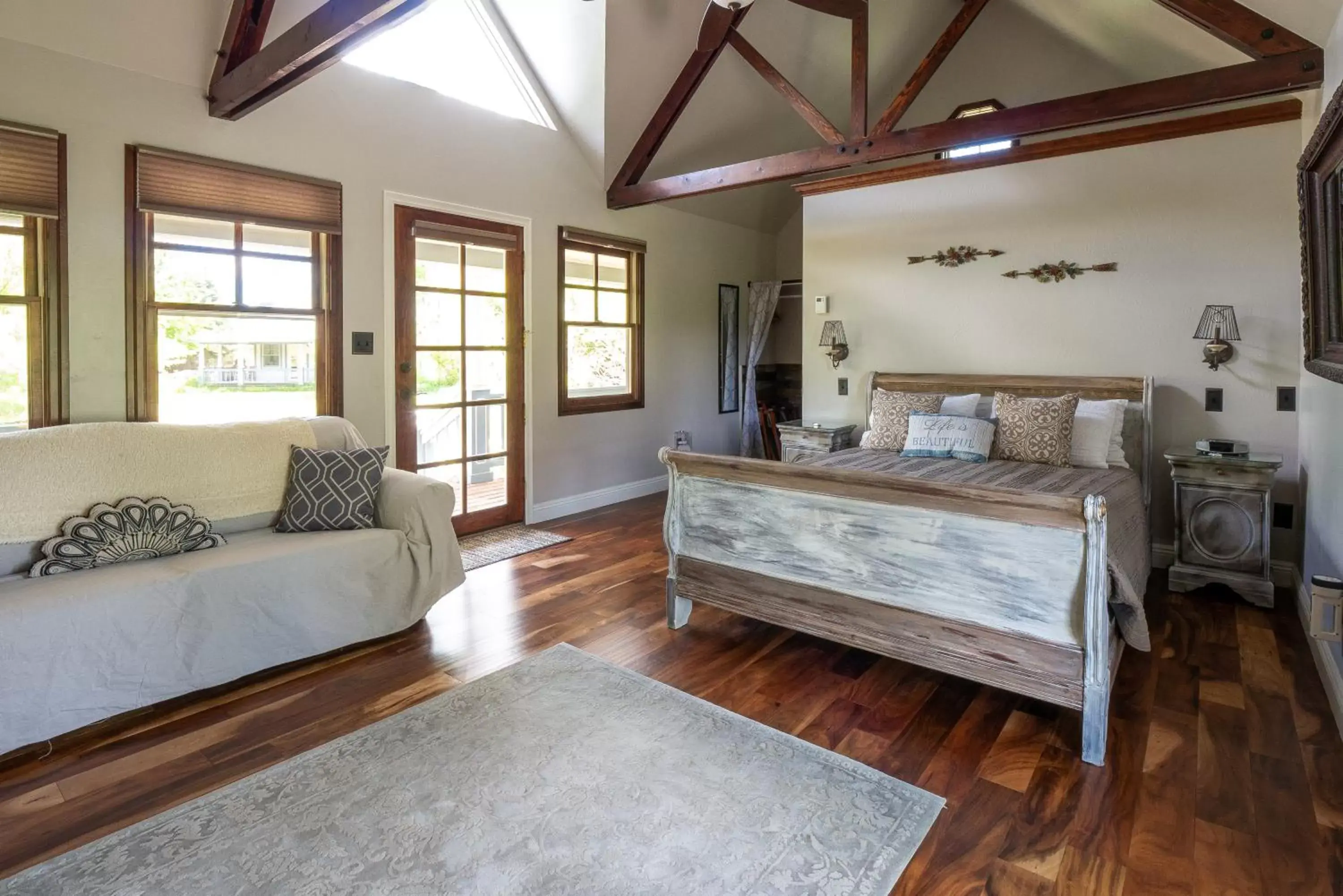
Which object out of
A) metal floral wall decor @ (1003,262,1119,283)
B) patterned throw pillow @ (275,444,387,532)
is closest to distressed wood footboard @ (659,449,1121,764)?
patterned throw pillow @ (275,444,387,532)

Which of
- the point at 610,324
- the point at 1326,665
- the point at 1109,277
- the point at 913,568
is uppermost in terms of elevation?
the point at 1109,277

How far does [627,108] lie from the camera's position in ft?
16.2

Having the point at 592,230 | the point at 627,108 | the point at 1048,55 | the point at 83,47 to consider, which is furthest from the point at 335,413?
the point at 1048,55

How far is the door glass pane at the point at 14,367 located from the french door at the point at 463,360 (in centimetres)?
167

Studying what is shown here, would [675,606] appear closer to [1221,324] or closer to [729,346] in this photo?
[1221,324]

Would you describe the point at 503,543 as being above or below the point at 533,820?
above

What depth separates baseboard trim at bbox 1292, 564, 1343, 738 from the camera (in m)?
2.35

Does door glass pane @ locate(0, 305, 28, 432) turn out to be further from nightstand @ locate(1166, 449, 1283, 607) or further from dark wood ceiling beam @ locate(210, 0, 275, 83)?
Result: nightstand @ locate(1166, 449, 1283, 607)

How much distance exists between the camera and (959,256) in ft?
15.6

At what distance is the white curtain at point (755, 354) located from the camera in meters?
6.68

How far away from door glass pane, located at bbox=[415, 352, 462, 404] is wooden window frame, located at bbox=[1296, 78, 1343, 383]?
419 centimetres

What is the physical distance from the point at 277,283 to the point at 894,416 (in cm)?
364

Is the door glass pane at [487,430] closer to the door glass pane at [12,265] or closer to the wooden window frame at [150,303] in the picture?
the wooden window frame at [150,303]

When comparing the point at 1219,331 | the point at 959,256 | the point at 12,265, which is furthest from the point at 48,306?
the point at 1219,331
